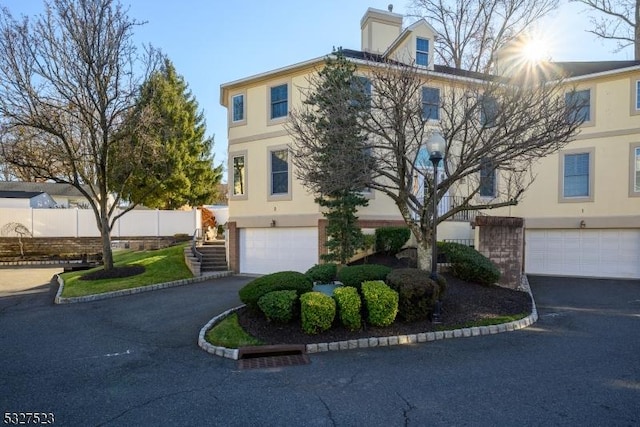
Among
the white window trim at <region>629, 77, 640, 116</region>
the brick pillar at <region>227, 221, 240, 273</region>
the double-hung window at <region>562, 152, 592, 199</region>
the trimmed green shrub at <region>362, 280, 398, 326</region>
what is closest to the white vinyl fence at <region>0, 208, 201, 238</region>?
the brick pillar at <region>227, 221, 240, 273</region>

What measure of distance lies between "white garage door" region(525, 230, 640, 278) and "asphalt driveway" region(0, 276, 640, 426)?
8.42 meters

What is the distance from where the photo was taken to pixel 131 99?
1512 centimetres

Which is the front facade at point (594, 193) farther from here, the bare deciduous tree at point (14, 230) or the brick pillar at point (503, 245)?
the bare deciduous tree at point (14, 230)

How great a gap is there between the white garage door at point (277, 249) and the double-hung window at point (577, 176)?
1088 centimetres

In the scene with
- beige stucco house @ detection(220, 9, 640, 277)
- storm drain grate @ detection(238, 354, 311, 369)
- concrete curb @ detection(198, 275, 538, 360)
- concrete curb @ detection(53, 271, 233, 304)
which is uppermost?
beige stucco house @ detection(220, 9, 640, 277)

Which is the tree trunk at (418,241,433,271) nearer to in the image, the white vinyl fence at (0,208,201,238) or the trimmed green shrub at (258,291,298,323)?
the trimmed green shrub at (258,291,298,323)

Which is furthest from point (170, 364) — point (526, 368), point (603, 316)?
point (603, 316)

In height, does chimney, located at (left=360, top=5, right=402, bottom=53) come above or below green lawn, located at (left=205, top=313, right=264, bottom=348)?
above

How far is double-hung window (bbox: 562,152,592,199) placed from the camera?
51.7 ft

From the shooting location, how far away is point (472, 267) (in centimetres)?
1036

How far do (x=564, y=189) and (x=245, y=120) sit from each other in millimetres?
14057

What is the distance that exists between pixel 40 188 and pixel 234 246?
36707 mm

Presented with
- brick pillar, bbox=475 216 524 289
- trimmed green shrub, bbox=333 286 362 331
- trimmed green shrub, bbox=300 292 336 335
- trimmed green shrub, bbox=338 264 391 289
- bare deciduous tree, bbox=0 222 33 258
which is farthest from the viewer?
bare deciduous tree, bbox=0 222 33 258

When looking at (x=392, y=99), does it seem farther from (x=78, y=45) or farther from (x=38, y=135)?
(x=38, y=135)
